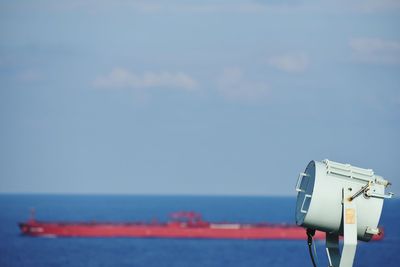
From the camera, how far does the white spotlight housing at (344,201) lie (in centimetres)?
927

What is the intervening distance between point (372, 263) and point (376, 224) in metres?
75.8

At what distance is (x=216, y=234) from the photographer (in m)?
107

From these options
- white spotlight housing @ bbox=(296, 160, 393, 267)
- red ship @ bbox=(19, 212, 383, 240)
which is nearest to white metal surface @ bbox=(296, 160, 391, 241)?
white spotlight housing @ bbox=(296, 160, 393, 267)

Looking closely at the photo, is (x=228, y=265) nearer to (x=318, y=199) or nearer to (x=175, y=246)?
(x=175, y=246)

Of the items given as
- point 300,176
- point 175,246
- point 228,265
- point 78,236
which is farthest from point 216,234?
point 300,176

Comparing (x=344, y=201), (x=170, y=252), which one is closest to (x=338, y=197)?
(x=344, y=201)

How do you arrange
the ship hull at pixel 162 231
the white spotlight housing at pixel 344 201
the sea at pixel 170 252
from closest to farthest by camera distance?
1. the white spotlight housing at pixel 344 201
2. the sea at pixel 170 252
3. the ship hull at pixel 162 231

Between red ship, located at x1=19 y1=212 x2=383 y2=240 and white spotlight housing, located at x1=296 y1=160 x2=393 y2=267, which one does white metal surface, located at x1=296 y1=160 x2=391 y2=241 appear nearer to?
white spotlight housing, located at x1=296 y1=160 x2=393 y2=267

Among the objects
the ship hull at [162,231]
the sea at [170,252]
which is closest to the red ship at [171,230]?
the ship hull at [162,231]

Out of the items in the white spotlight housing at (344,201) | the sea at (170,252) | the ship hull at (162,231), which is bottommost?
the sea at (170,252)

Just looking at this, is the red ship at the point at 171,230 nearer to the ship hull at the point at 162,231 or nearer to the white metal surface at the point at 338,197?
the ship hull at the point at 162,231

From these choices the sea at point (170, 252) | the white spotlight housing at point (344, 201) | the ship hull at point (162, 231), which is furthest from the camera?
the ship hull at point (162, 231)

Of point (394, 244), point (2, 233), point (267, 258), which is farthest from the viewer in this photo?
point (2, 233)

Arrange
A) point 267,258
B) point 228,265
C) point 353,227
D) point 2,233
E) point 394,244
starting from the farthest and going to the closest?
point 2,233
point 394,244
point 267,258
point 228,265
point 353,227
